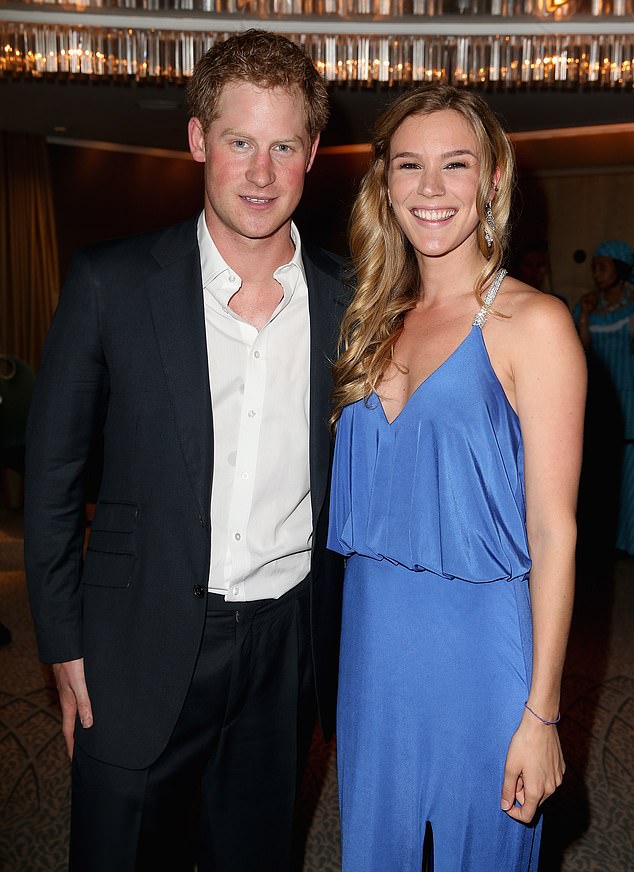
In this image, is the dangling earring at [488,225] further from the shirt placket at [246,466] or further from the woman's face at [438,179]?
the shirt placket at [246,466]

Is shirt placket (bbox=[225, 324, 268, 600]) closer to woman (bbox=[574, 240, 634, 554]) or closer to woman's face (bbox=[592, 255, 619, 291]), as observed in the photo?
woman (bbox=[574, 240, 634, 554])

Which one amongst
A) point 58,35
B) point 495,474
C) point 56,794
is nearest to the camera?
point 495,474

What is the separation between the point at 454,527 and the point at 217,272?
2.24 feet

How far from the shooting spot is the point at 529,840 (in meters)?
1.70

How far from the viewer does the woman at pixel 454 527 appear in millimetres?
1602

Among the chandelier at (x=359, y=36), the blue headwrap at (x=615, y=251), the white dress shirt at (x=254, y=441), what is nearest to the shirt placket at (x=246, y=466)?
the white dress shirt at (x=254, y=441)

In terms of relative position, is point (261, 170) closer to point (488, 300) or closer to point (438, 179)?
point (438, 179)

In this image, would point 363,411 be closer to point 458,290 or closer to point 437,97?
point 458,290

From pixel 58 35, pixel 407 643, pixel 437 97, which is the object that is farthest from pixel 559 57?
pixel 407 643

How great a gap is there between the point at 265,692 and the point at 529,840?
580mm

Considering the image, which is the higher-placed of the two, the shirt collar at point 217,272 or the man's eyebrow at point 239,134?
the man's eyebrow at point 239,134

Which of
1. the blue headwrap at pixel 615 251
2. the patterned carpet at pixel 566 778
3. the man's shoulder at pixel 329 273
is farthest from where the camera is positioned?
the blue headwrap at pixel 615 251

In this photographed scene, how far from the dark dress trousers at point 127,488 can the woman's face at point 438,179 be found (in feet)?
1.47

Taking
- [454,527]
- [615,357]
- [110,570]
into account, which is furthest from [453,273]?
[615,357]
